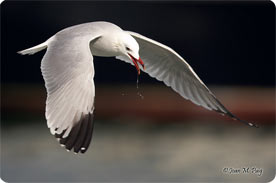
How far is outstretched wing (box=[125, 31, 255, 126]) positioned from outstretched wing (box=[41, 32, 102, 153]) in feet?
1.64

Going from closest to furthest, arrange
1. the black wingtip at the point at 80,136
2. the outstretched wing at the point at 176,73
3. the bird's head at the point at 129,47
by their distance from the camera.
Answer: the black wingtip at the point at 80,136 < the bird's head at the point at 129,47 < the outstretched wing at the point at 176,73

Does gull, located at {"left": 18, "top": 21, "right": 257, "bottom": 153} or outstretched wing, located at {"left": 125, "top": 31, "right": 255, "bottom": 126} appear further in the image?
outstretched wing, located at {"left": 125, "top": 31, "right": 255, "bottom": 126}

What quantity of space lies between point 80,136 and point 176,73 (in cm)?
78

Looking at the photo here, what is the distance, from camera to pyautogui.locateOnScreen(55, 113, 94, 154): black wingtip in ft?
5.17

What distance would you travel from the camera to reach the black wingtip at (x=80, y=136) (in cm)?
158

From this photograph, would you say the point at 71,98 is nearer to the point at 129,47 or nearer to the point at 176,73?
the point at 129,47

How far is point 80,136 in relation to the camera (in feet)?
5.24

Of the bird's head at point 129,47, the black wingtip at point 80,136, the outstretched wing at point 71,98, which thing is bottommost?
the black wingtip at point 80,136

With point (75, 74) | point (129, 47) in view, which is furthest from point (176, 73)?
point (75, 74)

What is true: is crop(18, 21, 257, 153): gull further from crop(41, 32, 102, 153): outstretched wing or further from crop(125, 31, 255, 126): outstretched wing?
crop(125, 31, 255, 126): outstretched wing

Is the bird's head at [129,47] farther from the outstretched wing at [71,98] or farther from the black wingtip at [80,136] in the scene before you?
the black wingtip at [80,136]

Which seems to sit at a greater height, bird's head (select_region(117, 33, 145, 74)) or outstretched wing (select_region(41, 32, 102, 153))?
bird's head (select_region(117, 33, 145, 74))

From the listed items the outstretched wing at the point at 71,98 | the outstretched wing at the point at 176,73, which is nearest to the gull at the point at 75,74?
the outstretched wing at the point at 71,98

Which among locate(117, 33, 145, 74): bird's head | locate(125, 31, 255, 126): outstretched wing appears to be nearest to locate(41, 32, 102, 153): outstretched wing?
locate(117, 33, 145, 74): bird's head
